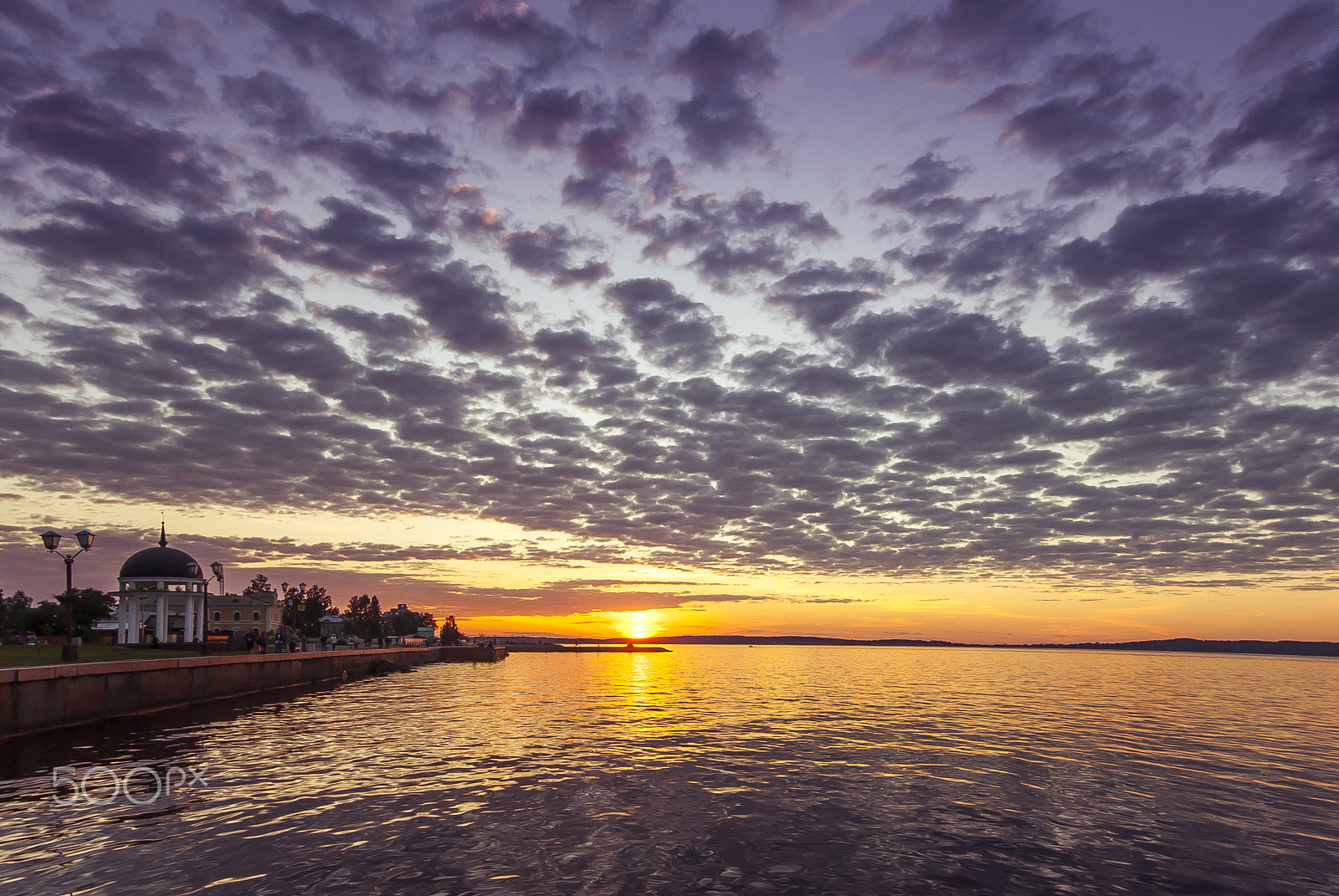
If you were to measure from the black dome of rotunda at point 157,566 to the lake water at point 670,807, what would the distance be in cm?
5654

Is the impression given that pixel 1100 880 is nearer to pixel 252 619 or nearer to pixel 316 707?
pixel 316 707

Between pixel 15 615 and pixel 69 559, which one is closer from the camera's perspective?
pixel 69 559

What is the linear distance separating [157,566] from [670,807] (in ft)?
299

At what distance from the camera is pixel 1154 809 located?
2131 cm

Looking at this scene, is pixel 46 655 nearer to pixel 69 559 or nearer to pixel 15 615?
pixel 69 559

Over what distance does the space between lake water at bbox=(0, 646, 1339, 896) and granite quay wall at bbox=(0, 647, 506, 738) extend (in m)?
1.24

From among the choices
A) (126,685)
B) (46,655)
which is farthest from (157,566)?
(126,685)

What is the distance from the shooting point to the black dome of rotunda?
89125 mm

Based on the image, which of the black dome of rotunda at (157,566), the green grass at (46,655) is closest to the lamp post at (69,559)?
the green grass at (46,655)

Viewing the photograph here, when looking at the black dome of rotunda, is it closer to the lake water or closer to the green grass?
the green grass

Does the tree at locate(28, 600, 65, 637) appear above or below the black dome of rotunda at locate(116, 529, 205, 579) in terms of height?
below

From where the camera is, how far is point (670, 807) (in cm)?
2056

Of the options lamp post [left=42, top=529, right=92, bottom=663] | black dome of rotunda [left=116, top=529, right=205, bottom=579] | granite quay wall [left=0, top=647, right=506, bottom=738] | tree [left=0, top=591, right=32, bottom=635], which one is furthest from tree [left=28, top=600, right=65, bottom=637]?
lamp post [left=42, top=529, right=92, bottom=663]

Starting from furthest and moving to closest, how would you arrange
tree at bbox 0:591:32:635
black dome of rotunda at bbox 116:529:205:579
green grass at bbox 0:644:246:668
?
tree at bbox 0:591:32:635 → black dome of rotunda at bbox 116:529:205:579 → green grass at bbox 0:644:246:668
